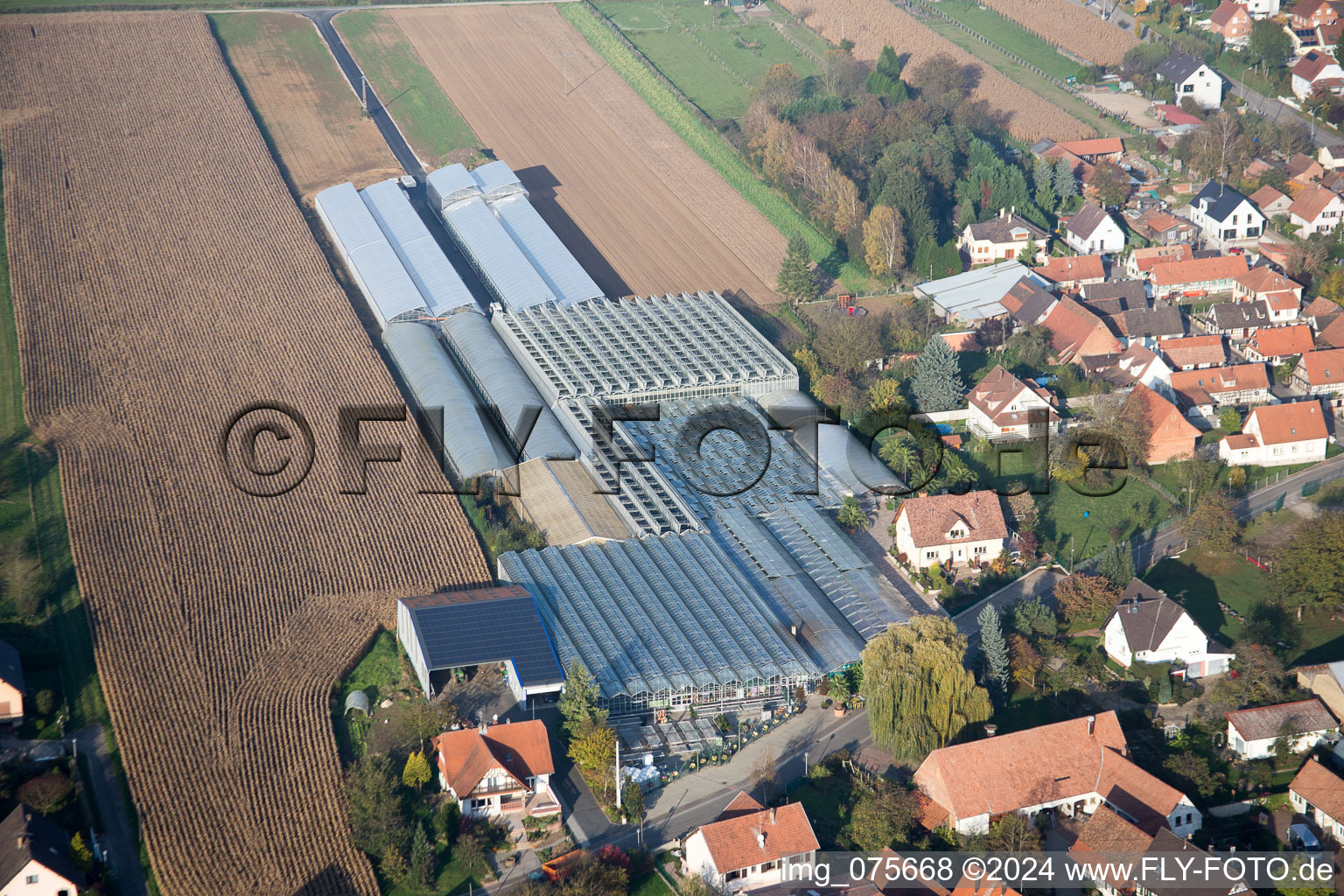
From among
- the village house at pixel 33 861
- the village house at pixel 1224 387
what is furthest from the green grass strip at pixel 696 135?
the village house at pixel 33 861

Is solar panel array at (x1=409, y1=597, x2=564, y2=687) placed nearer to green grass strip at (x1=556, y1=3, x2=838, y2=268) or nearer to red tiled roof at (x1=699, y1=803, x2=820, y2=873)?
red tiled roof at (x1=699, y1=803, x2=820, y2=873)

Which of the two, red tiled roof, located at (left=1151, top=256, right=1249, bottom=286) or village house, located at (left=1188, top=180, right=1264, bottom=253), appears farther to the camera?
village house, located at (left=1188, top=180, right=1264, bottom=253)

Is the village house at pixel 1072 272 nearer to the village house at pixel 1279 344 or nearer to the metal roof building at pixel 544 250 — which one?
the village house at pixel 1279 344

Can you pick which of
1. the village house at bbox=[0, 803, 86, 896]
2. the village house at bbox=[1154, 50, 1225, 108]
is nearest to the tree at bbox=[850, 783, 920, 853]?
the village house at bbox=[0, 803, 86, 896]

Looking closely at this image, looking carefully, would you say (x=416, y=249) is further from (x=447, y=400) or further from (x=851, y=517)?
(x=851, y=517)

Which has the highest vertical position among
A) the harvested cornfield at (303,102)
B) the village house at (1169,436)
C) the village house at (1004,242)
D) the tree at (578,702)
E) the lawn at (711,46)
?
the tree at (578,702)

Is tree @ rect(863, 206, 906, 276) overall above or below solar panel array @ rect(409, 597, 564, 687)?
below

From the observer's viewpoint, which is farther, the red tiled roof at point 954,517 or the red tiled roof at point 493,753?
the red tiled roof at point 954,517
